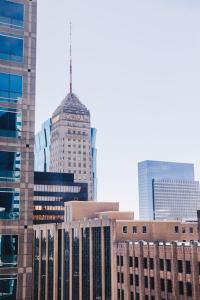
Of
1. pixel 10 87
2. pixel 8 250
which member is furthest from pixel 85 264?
pixel 10 87

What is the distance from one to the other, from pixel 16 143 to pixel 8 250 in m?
8.41

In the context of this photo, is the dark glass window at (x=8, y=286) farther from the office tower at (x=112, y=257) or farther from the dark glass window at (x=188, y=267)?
the dark glass window at (x=188, y=267)

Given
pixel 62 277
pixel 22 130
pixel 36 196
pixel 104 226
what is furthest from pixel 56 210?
pixel 22 130

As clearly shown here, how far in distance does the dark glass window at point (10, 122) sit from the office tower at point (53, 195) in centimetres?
10994

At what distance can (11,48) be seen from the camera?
114 ft

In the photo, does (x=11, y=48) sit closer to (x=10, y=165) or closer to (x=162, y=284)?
(x=10, y=165)

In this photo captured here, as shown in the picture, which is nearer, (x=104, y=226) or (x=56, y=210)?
(x=104, y=226)

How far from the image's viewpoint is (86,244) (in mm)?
92188

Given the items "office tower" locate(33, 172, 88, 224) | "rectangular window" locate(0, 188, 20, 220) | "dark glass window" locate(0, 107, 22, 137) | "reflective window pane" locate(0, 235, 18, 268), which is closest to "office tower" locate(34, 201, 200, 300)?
"office tower" locate(33, 172, 88, 224)

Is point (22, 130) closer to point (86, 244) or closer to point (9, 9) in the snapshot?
point (9, 9)

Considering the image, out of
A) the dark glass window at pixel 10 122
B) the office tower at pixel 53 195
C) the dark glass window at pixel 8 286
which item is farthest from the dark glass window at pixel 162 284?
the office tower at pixel 53 195

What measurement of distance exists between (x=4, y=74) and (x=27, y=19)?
18.9ft

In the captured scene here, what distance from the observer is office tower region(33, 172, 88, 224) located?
14150cm

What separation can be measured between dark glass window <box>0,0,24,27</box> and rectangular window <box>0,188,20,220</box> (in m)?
14.2
